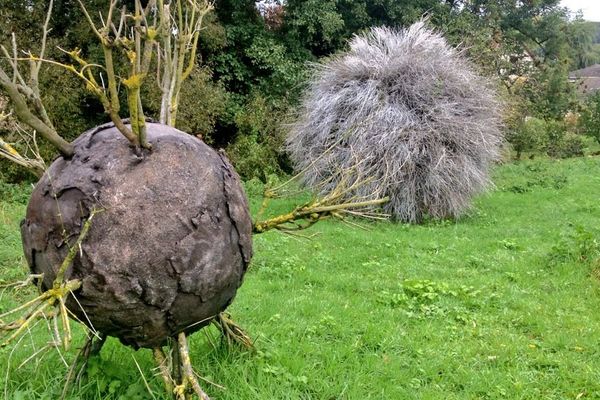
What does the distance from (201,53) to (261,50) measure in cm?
168

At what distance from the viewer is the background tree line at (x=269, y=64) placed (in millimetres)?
13070

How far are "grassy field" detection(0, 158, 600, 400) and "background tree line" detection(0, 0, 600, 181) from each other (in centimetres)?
495

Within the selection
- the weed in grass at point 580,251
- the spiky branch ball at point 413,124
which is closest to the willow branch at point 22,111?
the weed in grass at point 580,251

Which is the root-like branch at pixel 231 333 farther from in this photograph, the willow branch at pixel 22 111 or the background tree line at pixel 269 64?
the background tree line at pixel 269 64

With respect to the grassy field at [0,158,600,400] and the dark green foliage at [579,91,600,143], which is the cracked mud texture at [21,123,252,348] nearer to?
the grassy field at [0,158,600,400]

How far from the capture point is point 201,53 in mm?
16078

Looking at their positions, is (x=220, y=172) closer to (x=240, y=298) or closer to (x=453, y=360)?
(x=453, y=360)

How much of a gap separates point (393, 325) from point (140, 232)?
10.2 feet

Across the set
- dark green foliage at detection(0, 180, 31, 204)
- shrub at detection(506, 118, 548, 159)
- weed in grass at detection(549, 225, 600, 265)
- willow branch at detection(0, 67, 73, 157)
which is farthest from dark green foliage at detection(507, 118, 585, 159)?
willow branch at detection(0, 67, 73, 157)

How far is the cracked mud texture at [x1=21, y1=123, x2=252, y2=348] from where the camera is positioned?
2.57 meters

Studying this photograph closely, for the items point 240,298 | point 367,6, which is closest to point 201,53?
point 367,6

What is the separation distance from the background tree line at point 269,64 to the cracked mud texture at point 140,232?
334 inches

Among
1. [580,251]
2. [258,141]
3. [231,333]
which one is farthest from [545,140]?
[231,333]

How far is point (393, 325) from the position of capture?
512cm
